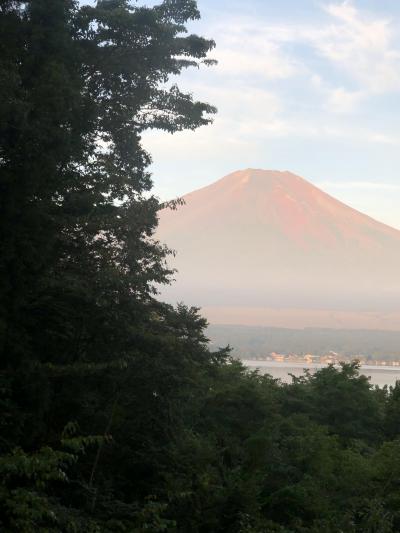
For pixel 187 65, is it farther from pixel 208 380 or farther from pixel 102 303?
pixel 208 380

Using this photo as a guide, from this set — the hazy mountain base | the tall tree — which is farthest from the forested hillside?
the hazy mountain base

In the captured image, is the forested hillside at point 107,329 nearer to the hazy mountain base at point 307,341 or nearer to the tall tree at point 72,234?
the tall tree at point 72,234

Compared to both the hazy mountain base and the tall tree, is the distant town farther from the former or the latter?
the tall tree

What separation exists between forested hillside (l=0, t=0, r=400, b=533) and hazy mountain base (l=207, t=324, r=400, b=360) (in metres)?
51.0

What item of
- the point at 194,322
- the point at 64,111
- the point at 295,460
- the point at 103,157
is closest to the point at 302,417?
the point at 295,460

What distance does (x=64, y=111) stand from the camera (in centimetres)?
859

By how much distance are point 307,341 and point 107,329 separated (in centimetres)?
8096

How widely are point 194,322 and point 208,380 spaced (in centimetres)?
534

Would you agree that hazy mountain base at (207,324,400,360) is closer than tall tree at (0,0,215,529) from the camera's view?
No

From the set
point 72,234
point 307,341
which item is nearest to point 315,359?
point 307,341

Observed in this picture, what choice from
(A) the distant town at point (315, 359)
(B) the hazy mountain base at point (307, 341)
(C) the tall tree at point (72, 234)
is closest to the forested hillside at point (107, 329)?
(C) the tall tree at point (72, 234)

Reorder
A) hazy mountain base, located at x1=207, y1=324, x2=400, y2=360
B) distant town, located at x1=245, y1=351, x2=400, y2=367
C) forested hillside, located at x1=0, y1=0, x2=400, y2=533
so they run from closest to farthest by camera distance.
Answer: forested hillside, located at x1=0, y1=0, x2=400, y2=533, distant town, located at x1=245, y1=351, x2=400, y2=367, hazy mountain base, located at x1=207, y1=324, x2=400, y2=360

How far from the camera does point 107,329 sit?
9023mm

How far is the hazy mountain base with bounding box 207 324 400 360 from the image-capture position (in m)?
74.9
